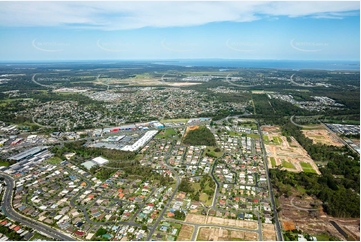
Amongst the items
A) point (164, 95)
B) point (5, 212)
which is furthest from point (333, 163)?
point (164, 95)

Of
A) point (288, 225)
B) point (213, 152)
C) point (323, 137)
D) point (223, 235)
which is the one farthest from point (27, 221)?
point (323, 137)

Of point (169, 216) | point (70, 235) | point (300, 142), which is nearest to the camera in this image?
point (70, 235)

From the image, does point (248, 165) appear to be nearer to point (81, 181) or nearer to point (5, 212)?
point (81, 181)

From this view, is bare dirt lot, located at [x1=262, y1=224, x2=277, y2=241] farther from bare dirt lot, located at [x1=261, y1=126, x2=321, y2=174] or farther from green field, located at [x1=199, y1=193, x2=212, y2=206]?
bare dirt lot, located at [x1=261, y1=126, x2=321, y2=174]

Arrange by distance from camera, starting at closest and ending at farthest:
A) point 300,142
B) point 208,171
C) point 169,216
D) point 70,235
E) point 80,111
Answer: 1. point 70,235
2. point 169,216
3. point 208,171
4. point 300,142
5. point 80,111

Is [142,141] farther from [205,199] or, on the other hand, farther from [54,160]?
[205,199]

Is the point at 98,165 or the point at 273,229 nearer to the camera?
the point at 273,229

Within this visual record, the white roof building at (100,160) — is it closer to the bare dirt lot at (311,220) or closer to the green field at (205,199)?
the green field at (205,199)
